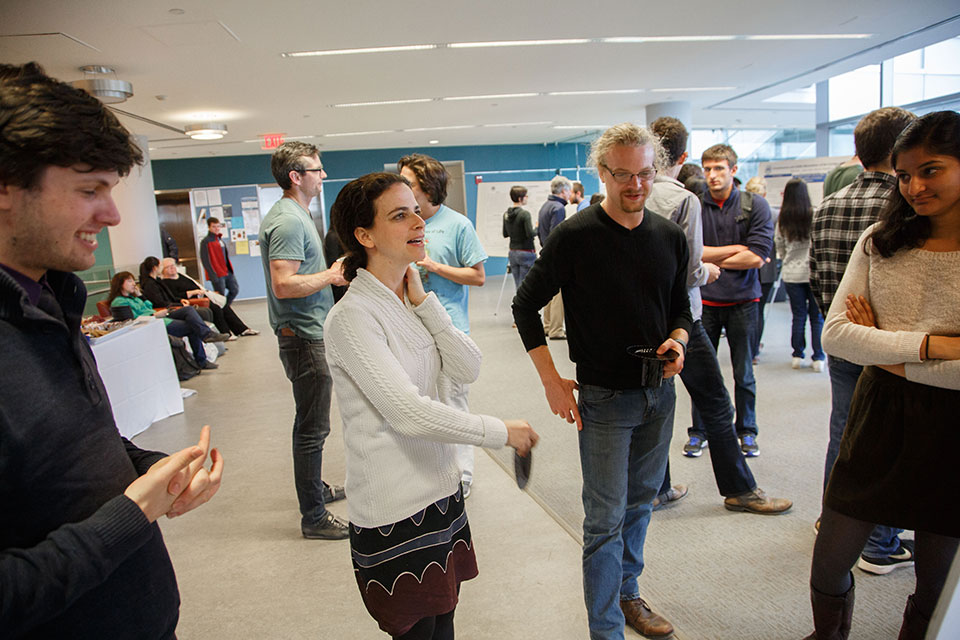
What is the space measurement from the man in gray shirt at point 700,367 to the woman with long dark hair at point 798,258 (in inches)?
112

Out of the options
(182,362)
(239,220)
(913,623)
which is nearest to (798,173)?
(913,623)

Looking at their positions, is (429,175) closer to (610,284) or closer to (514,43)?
(610,284)

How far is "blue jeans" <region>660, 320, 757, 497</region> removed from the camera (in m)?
2.70

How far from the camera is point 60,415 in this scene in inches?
32.7

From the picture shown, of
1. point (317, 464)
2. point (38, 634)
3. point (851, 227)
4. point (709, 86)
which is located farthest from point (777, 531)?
point (709, 86)

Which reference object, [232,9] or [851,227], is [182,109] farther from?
[851,227]

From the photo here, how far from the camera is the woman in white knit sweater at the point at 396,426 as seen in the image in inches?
52.5

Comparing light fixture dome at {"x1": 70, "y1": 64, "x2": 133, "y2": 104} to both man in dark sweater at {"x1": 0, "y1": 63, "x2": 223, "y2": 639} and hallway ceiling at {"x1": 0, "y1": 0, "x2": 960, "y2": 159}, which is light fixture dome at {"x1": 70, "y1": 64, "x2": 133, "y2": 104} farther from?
man in dark sweater at {"x1": 0, "y1": 63, "x2": 223, "y2": 639}

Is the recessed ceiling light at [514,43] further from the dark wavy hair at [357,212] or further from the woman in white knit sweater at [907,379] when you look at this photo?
the woman in white knit sweater at [907,379]

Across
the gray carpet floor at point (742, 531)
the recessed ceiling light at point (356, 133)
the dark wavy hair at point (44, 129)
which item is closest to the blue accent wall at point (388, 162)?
the recessed ceiling light at point (356, 133)

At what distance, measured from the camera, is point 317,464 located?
9.04ft

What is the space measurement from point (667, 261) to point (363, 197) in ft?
3.06

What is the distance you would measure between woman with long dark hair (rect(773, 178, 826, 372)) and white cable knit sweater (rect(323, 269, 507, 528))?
4700 mm

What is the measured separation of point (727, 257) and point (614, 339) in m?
1.71
